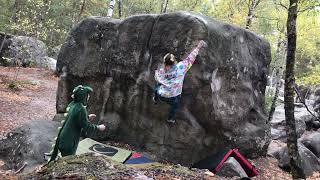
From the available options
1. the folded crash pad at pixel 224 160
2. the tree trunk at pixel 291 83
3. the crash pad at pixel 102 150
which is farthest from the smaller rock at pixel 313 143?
the crash pad at pixel 102 150

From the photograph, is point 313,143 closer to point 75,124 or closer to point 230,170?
point 230,170

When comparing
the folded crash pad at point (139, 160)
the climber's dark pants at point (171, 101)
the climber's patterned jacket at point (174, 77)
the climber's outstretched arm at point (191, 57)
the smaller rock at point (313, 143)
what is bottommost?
the smaller rock at point (313, 143)

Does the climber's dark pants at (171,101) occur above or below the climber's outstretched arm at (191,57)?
below

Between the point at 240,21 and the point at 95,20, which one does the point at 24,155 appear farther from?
the point at 240,21

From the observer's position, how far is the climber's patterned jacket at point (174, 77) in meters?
9.98

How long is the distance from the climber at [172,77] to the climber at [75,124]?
12.6ft

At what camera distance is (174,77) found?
32.8ft

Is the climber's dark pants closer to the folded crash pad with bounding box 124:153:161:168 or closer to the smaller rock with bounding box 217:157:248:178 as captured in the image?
the folded crash pad with bounding box 124:153:161:168

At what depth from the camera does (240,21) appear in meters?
27.2

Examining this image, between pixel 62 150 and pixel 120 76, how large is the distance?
220 inches

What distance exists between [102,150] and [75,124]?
3.92 m

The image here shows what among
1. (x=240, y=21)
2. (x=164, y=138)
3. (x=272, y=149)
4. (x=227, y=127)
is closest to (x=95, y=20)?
(x=164, y=138)

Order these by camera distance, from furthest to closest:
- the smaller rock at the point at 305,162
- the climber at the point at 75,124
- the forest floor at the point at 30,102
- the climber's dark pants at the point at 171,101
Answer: the smaller rock at the point at 305,162 < the forest floor at the point at 30,102 < the climber's dark pants at the point at 171,101 < the climber at the point at 75,124

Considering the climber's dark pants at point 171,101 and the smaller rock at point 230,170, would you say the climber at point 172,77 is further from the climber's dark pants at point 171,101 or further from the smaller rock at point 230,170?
the smaller rock at point 230,170
